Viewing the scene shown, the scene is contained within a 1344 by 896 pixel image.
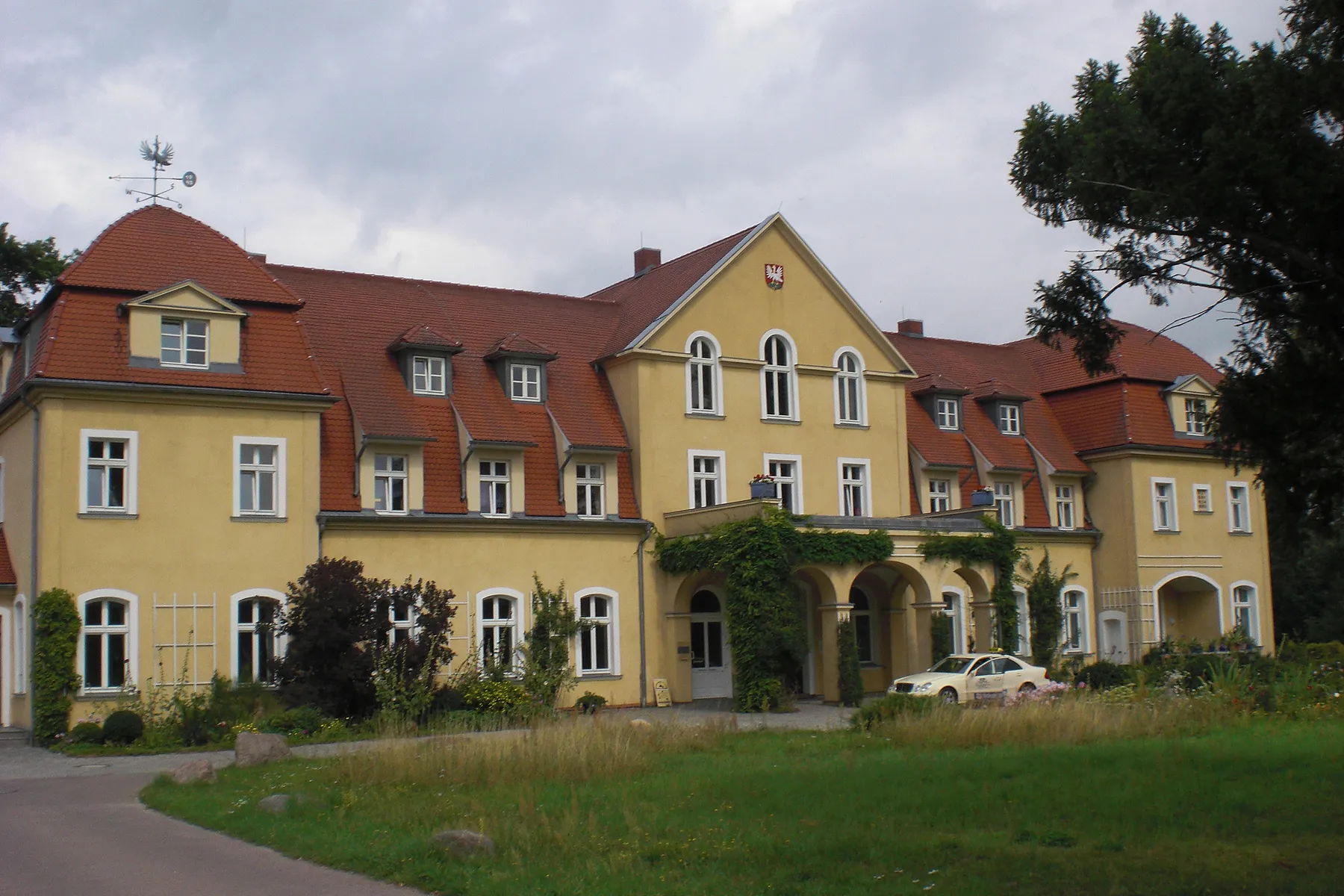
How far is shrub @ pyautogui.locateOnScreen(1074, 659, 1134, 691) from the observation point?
97.6 ft

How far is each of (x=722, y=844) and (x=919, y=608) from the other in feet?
76.3

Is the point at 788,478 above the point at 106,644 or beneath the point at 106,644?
above

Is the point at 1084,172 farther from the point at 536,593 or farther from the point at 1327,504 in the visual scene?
the point at 536,593

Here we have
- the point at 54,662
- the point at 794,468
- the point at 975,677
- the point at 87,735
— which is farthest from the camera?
the point at 794,468

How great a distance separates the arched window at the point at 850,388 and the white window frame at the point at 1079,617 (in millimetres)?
8899

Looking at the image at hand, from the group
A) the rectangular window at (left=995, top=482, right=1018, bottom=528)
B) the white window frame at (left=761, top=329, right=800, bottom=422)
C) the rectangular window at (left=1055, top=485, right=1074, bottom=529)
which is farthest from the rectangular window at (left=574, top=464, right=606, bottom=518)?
the rectangular window at (left=1055, top=485, right=1074, bottom=529)

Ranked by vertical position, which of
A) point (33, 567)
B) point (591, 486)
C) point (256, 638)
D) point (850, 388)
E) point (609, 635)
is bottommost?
point (609, 635)

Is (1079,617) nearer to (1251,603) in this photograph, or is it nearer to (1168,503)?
(1168,503)

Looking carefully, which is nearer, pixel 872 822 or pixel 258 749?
pixel 872 822

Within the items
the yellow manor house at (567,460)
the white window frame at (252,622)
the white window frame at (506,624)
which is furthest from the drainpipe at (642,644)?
the white window frame at (252,622)

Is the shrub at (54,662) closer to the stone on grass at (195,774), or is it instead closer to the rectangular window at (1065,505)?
the stone on grass at (195,774)

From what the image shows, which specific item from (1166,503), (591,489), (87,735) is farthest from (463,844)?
(1166,503)

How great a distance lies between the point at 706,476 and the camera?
34.8m

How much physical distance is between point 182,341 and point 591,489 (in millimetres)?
10289
